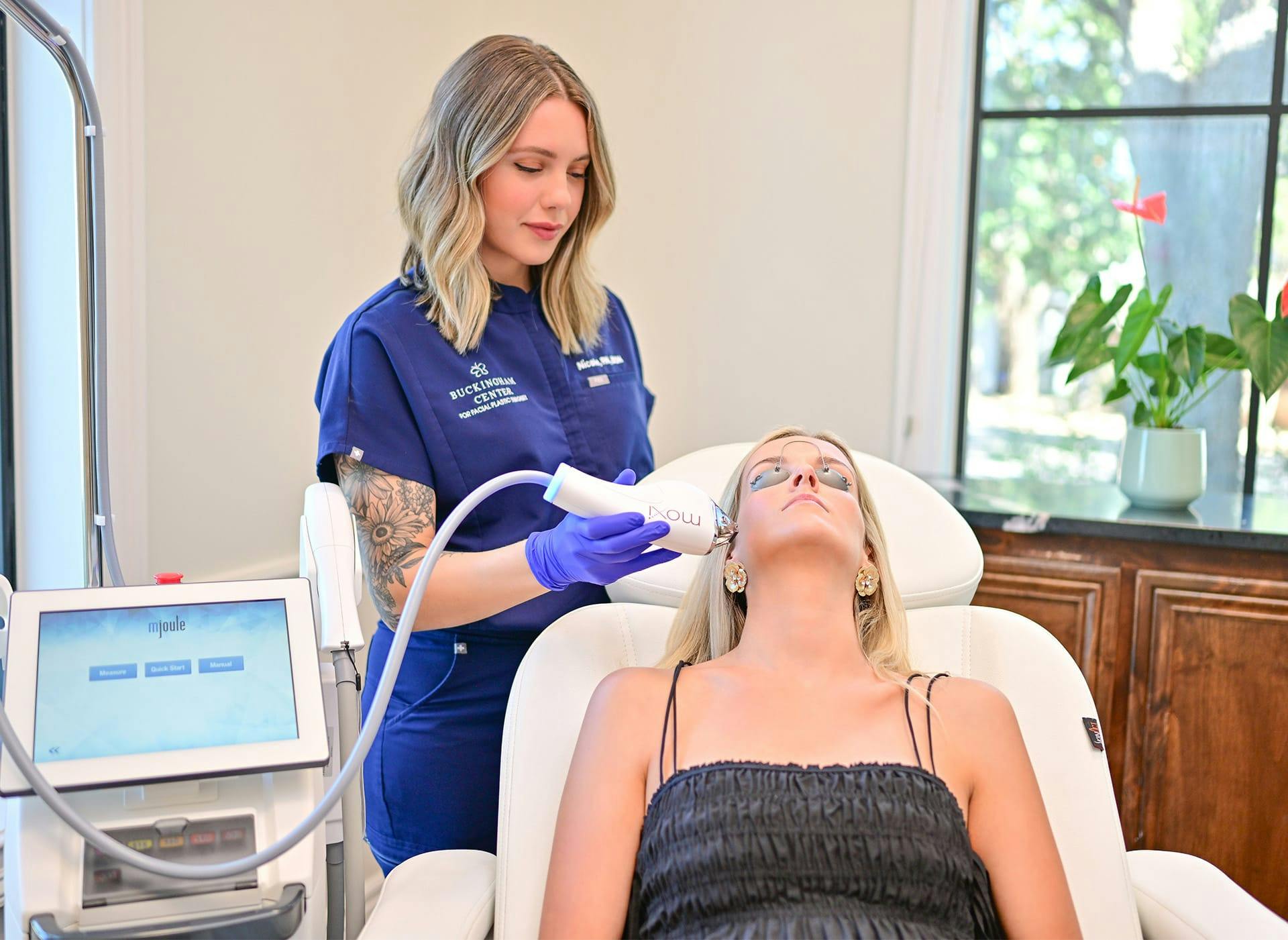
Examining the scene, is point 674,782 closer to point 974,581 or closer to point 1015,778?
point 1015,778

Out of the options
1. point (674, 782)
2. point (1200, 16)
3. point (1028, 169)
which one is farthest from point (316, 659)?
point (1200, 16)

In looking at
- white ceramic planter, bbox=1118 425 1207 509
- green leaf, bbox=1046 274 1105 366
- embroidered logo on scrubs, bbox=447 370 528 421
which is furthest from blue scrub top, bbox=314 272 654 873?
white ceramic planter, bbox=1118 425 1207 509

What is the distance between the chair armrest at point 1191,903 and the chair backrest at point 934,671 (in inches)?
1.2

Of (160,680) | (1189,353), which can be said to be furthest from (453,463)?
(1189,353)

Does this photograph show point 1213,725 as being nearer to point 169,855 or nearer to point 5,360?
point 169,855

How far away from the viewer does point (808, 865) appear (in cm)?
120

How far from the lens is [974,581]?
1.64m

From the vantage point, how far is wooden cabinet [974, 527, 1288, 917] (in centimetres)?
218

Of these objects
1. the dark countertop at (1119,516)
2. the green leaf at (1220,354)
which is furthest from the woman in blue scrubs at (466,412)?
the green leaf at (1220,354)

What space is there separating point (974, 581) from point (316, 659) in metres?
1.00

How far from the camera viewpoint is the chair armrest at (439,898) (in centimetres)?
117

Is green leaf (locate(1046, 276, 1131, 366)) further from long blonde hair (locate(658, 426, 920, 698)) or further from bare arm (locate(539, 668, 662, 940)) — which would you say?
bare arm (locate(539, 668, 662, 940))

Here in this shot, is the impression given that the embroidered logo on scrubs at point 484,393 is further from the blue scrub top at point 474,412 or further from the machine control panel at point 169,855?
the machine control panel at point 169,855

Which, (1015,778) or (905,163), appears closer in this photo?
(1015,778)
